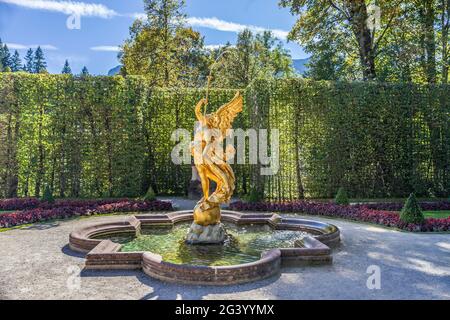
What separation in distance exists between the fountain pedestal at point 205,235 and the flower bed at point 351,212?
5.45 metres

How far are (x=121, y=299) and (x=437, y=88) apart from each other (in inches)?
729

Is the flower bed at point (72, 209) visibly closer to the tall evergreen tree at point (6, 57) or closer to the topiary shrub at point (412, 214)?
the topiary shrub at point (412, 214)

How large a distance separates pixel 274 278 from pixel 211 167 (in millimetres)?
3132

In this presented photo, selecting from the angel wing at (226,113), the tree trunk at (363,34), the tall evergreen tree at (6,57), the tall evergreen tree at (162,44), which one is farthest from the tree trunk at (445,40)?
the tall evergreen tree at (6,57)

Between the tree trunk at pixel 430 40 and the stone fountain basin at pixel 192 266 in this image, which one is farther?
the tree trunk at pixel 430 40

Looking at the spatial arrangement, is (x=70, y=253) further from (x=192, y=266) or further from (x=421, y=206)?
(x=421, y=206)

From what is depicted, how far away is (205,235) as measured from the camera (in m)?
8.84

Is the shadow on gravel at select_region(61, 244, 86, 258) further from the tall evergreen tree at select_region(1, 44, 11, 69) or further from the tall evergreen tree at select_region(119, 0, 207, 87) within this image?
the tall evergreen tree at select_region(1, 44, 11, 69)

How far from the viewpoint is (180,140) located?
19656 millimetres

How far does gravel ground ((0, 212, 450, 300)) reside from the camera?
5.86 m

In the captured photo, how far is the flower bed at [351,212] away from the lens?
35.2 ft

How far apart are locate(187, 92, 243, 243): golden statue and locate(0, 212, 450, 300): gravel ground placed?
226cm

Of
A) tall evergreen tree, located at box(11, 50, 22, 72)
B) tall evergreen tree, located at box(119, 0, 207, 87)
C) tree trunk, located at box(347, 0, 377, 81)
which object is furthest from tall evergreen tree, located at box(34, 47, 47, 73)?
tree trunk, located at box(347, 0, 377, 81)
